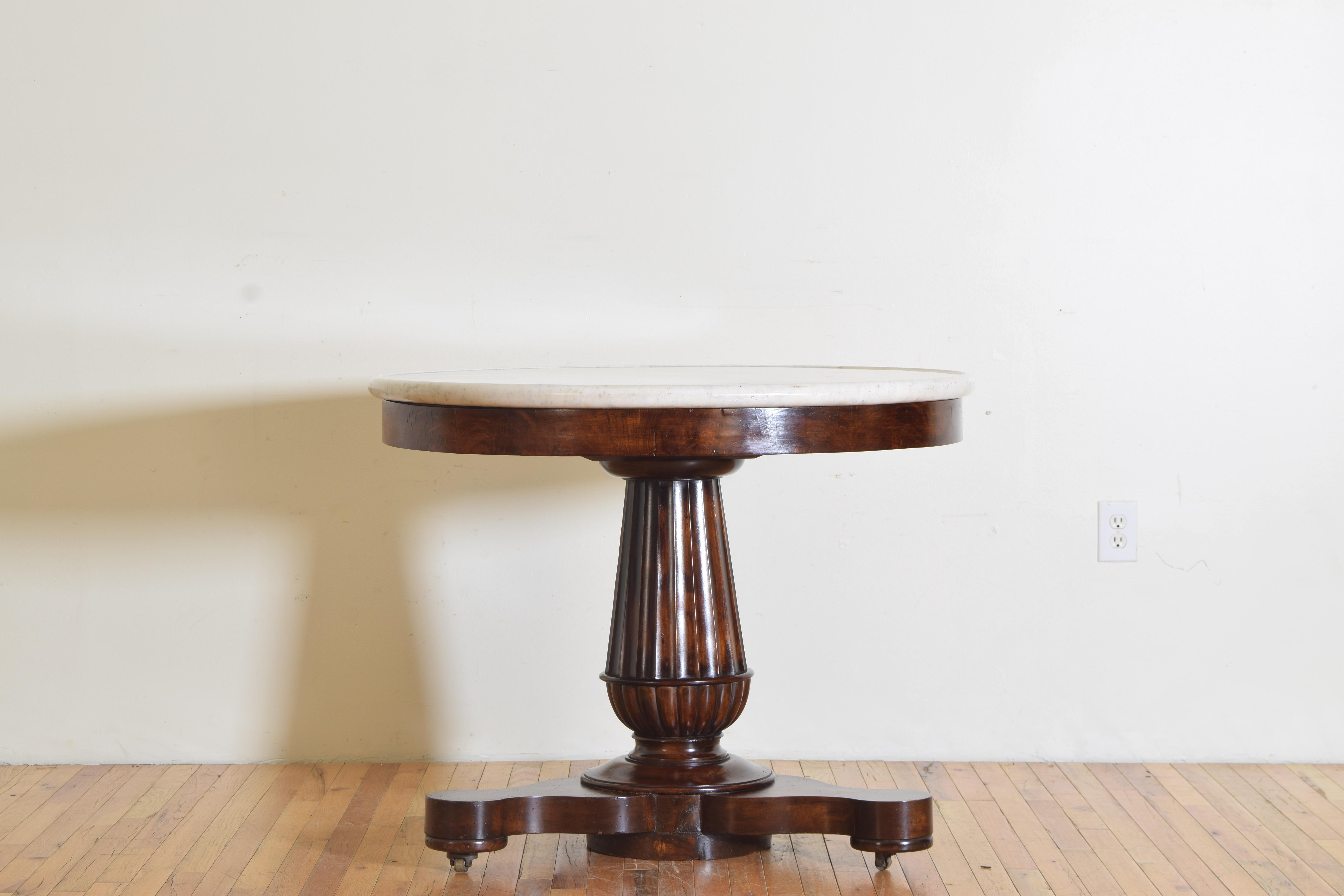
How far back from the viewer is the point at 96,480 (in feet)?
6.84

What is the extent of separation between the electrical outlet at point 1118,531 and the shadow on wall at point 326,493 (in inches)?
32.1

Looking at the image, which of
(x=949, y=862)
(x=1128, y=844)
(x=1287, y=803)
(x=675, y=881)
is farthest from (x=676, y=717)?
(x=1287, y=803)

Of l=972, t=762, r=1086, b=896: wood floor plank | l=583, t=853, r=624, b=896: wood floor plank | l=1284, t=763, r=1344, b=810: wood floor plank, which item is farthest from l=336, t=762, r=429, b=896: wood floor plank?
l=1284, t=763, r=1344, b=810: wood floor plank

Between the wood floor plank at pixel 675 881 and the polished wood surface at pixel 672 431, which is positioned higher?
the polished wood surface at pixel 672 431

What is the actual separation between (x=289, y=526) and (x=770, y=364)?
2.74 ft

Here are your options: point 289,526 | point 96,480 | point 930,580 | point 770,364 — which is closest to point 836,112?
point 770,364

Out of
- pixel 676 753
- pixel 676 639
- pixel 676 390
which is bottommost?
pixel 676 753

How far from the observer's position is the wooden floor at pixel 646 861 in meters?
1.55

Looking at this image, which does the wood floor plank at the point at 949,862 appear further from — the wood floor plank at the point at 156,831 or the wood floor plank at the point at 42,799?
the wood floor plank at the point at 42,799

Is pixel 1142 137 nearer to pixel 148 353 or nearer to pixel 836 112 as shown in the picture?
pixel 836 112

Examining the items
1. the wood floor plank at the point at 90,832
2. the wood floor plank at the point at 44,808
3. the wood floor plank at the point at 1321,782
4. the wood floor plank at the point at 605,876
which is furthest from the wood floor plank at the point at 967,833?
the wood floor plank at the point at 44,808

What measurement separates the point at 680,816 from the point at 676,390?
1.91 ft

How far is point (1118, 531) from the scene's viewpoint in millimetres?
2076

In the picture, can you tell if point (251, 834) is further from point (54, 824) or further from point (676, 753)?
point (676, 753)
